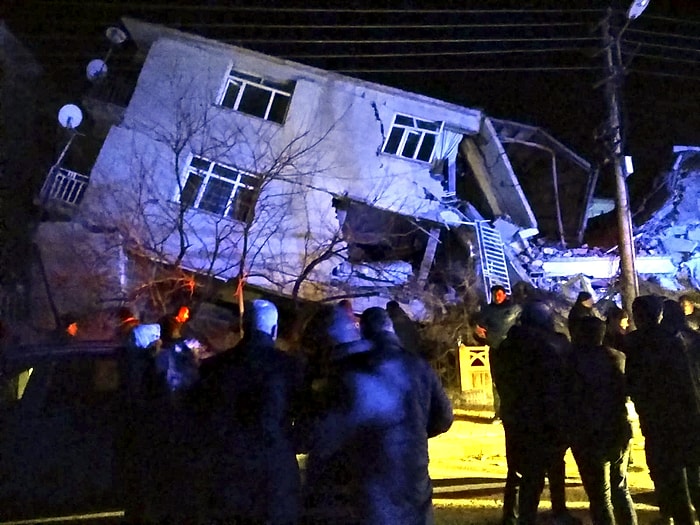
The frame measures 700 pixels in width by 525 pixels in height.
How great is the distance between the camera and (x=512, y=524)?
5.16 metres

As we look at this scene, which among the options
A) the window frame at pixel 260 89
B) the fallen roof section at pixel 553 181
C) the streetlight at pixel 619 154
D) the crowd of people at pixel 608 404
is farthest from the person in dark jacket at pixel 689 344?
the fallen roof section at pixel 553 181

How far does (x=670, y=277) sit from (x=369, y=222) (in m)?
8.78

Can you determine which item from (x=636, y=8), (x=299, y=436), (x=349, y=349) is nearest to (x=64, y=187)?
(x=636, y=8)

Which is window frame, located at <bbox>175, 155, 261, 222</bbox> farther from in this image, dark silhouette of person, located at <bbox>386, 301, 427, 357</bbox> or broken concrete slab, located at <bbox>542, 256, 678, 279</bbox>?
dark silhouette of person, located at <bbox>386, 301, 427, 357</bbox>

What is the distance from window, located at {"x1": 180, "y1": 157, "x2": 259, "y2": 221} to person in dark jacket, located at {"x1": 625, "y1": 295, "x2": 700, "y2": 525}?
13.1 m

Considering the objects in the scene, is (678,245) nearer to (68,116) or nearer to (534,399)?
(534,399)

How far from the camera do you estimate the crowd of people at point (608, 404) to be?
4.66m

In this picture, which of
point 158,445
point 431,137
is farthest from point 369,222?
point 158,445

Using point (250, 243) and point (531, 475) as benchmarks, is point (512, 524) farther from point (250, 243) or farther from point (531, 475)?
point (250, 243)

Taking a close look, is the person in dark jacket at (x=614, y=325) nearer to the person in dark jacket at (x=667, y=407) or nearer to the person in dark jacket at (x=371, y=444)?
the person in dark jacket at (x=667, y=407)

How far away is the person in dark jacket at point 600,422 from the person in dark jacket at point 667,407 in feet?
0.45

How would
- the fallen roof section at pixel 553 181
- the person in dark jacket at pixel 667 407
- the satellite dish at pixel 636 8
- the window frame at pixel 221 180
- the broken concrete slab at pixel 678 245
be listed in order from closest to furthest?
the person in dark jacket at pixel 667 407 → the satellite dish at pixel 636 8 → the window frame at pixel 221 180 → the broken concrete slab at pixel 678 245 → the fallen roof section at pixel 553 181

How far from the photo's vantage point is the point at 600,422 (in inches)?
184

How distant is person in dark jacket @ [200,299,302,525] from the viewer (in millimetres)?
3066
